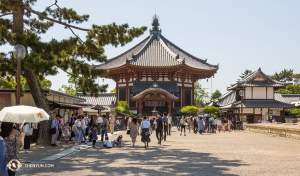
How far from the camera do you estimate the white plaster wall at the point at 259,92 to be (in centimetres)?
5266

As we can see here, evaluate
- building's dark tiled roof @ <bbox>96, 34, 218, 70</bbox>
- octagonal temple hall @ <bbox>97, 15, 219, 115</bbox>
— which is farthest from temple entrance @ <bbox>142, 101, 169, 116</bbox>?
building's dark tiled roof @ <bbox>96, 34, 218, 70</bbox>

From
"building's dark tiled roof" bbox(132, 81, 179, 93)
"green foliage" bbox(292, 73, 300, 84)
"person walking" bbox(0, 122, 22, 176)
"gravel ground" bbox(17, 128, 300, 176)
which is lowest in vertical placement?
"gravel ground" bbox(17, 128, 300, 176)

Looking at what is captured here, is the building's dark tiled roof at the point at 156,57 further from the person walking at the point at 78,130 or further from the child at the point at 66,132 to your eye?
the person walking at the point at 78,130

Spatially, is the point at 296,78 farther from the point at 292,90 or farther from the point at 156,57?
the point at 156,57

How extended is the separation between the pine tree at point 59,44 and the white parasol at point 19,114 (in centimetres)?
537

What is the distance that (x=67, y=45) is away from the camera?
18.7m

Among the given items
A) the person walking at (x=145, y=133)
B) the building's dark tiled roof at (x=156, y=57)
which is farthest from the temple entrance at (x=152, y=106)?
the person walking at (x=145, y=133)

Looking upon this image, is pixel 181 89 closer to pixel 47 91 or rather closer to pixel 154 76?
pixel 154 76

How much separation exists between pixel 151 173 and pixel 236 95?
156ft

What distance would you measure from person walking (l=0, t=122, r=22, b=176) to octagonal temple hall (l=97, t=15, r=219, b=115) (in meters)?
44.4

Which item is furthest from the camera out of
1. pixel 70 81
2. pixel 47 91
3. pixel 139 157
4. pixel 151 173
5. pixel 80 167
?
pixel 70 81

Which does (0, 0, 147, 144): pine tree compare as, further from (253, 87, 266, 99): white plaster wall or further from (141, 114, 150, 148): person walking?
(253, 87, 266, 99): white plaster wall

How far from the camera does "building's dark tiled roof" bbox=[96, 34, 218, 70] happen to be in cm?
5772

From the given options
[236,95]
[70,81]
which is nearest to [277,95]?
[236,95]
